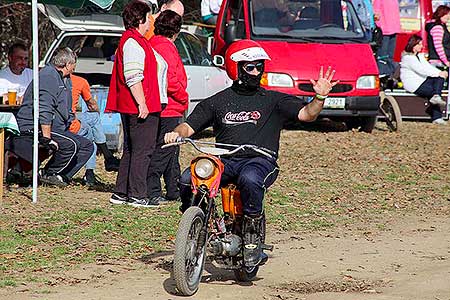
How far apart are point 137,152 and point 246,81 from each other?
3.23 metres

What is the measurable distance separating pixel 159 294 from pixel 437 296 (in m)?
1.83

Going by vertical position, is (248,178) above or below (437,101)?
above

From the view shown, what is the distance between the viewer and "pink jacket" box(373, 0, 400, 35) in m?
20.7

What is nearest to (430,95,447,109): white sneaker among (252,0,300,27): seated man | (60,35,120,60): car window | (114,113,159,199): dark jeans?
(252,0,300,27): seated man

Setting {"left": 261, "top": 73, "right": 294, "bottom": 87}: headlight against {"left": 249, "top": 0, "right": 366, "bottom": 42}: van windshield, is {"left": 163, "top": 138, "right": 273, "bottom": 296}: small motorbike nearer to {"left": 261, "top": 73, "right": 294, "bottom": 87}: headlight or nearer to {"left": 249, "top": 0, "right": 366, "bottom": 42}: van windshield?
{"left": 261, "top": 73, "right": 294, "bottom": 87}: headlight

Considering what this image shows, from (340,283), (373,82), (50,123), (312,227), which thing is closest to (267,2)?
(373,82)

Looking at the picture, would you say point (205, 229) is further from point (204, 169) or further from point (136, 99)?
point (136, 99)

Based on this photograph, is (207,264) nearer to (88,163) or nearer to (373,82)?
(88,163)

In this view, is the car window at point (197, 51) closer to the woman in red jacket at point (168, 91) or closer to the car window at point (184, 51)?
the car window at point (184, 51)

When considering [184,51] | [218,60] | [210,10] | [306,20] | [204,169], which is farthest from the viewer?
[210,10]

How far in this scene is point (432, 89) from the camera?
1905 cm

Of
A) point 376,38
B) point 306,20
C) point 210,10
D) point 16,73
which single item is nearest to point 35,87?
point 16,73

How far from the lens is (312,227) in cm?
996

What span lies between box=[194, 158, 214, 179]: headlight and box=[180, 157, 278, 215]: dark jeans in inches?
8.1
